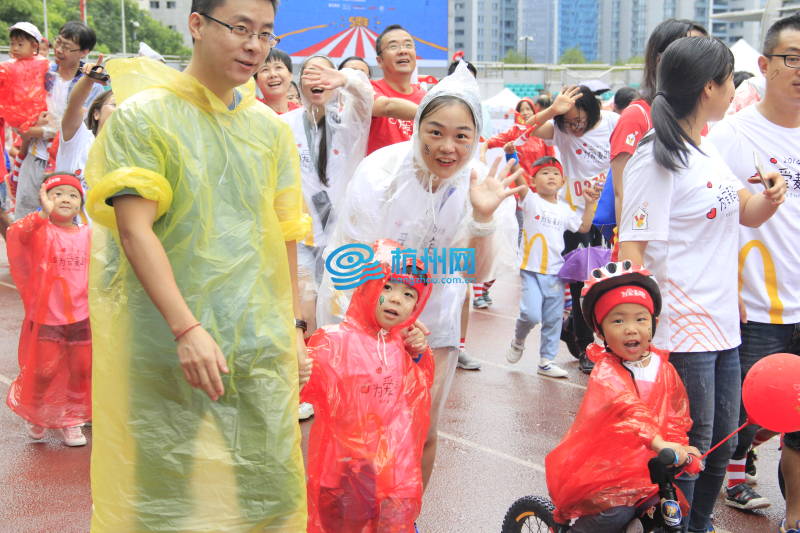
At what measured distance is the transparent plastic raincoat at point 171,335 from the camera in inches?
99.7

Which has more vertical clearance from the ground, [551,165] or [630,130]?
[630,130]

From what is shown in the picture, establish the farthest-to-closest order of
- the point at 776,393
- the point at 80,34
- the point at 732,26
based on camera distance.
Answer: the point at 732,26 < the point at 80,34 < the point at 776,393

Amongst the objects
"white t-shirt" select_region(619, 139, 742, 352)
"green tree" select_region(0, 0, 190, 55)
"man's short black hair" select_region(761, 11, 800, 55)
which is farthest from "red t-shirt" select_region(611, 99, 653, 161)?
"green tree" select_region(0, 0, 190, 55)

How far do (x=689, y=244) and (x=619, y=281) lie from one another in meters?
0.36

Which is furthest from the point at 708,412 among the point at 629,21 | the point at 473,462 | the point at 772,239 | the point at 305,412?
the point at 629,21

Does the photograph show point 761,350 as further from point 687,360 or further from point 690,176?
point 690,176

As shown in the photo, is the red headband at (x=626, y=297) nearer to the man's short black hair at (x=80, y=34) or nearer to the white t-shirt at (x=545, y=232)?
the white t-shirt at (x=545, y=232)

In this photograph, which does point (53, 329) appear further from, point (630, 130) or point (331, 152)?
point (630, 130)

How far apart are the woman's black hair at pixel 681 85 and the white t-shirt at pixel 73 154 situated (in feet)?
12.9

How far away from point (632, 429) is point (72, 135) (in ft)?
14.6

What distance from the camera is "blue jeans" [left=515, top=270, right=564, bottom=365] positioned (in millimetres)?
6980

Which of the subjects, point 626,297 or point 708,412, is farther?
point 708,412

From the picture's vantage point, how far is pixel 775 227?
3.96 metres

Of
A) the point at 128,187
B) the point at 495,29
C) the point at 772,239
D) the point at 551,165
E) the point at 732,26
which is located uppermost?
the point at 495,29
